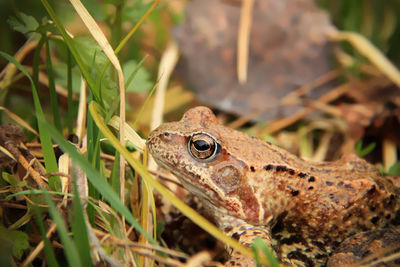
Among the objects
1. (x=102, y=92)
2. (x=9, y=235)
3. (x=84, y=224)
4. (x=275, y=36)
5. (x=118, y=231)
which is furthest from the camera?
(x=275, y=36)

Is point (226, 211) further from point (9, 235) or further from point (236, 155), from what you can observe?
point (9, 235)

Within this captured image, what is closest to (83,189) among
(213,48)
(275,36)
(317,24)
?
(213,48)

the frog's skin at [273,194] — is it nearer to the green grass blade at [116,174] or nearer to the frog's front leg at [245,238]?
the frog's front leg at [245,238]

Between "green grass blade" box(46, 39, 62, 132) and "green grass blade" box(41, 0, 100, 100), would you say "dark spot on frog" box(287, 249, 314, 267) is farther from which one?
"green grass blade" box(46, 39, 62, 132)

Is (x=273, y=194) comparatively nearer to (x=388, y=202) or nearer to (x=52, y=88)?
(x=388, y=202)

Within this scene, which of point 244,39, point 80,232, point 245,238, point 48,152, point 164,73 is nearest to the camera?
point 80,232

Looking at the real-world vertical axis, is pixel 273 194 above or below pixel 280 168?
below

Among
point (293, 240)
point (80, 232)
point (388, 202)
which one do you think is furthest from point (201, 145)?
point (388, 202)
